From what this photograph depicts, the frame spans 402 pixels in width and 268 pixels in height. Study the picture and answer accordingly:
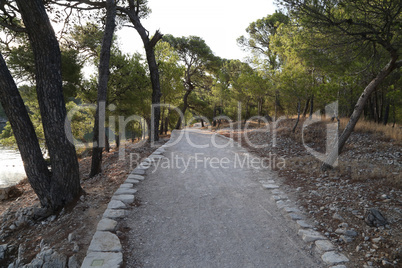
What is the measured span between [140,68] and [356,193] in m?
14.3

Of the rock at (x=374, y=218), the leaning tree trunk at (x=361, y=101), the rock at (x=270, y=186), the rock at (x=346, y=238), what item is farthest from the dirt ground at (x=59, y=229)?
the leaning tree trunk at (x=361, y=101)

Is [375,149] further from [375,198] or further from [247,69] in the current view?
[247,69]

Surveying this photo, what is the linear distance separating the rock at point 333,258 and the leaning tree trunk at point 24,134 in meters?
5.67

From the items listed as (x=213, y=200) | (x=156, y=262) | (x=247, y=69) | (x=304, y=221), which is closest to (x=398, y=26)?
(x=304, y=221)

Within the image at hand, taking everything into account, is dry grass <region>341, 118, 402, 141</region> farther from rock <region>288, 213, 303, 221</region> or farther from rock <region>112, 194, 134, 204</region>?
rock <region>112, 194, 134, 204</region>

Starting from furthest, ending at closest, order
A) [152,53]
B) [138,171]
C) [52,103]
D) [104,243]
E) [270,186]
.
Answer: [152,53] < [138,171] < [270,186] < [52,103] < [104,243]

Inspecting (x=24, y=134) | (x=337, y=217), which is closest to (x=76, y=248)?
(x=24, y=134)

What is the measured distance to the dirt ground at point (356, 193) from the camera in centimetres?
375

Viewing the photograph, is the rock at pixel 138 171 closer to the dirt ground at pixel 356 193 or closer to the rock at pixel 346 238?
the dirt ground at pixel 356 193

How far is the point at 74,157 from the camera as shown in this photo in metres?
5.44

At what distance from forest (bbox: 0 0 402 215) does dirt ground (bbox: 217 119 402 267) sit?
1397mm

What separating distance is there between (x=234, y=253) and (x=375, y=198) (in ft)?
12.1

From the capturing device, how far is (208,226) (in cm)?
445

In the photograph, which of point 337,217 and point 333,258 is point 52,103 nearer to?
point 333,258
